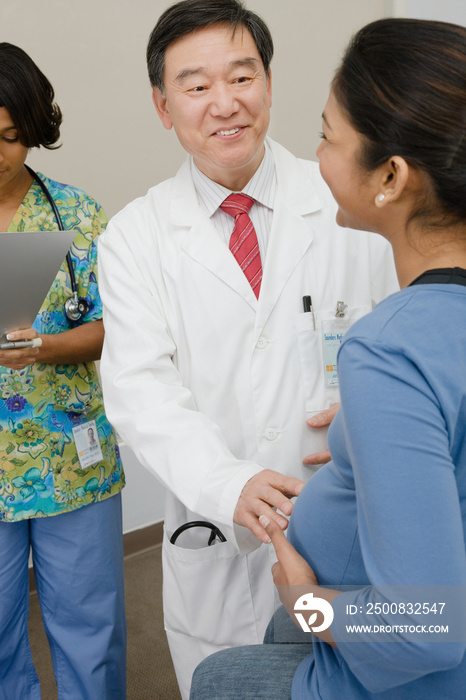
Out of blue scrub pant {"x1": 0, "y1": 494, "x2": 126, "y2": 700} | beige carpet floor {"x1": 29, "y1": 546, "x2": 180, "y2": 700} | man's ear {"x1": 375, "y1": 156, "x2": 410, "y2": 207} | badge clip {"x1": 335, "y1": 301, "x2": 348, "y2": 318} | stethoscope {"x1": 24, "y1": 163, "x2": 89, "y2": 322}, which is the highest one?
man's ear {"x1": 375, "y1": 156, "x2": 410, "y2": 207}

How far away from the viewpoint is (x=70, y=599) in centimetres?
171

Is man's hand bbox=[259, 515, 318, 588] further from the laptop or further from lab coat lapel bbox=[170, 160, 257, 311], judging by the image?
the laptop

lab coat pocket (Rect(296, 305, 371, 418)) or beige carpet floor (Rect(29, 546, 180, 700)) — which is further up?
lab coat pocket (Rect(296, 305, 371, 418))

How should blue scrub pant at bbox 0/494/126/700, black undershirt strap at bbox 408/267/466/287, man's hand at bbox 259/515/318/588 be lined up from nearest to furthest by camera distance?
black undershirt strap at bbox 408/267/466/287 < man's hand at bbox 259/515/318/588 < blue scrub pant at bbox 0/494/126/700

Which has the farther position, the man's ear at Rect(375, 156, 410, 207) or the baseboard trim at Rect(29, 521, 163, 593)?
the baseboard trim at Rect(29, 521, 163, 593)

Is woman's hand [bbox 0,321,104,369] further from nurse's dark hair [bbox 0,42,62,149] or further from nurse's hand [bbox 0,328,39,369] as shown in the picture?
nurse's dark hair [bbox 0,42,62,149]

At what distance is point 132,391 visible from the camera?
131cm

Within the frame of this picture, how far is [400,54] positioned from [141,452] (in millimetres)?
815

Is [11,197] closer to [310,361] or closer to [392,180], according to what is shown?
[310,361]

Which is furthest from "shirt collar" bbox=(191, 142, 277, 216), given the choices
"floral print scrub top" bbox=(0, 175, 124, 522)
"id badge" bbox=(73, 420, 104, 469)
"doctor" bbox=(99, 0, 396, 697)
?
"id badge" bbox=(73, 420, 104, 469)

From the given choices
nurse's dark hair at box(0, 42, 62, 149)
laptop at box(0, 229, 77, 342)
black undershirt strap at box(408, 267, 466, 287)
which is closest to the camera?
black undershirt strap at box(408, 267, 466, 287)

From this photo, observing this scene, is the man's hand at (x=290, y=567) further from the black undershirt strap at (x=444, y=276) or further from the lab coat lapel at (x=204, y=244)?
the lab coat lapel at (x=204, y=244)

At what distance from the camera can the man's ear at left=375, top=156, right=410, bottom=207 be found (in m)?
0.80

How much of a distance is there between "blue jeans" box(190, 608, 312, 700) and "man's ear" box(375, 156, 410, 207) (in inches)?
24.1
